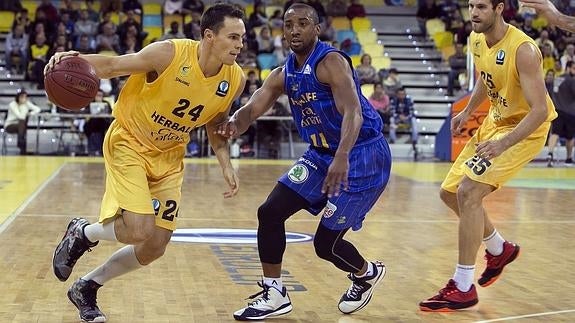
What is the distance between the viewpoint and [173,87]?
5.75 meters

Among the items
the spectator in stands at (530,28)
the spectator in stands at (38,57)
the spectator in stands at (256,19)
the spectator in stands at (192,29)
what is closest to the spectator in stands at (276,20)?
the spectator in stands at (256,19)

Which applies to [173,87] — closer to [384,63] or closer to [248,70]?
[248,70]

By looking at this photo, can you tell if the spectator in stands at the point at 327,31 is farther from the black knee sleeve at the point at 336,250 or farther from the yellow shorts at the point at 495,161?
the black knee sleeve at the point at 336,250

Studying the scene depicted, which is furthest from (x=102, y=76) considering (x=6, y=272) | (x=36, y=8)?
(x=36, y=8)

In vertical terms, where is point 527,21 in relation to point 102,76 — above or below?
below

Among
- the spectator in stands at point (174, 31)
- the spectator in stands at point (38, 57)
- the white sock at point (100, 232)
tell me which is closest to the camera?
the white sock at point (100, 232)

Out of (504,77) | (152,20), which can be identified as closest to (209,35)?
(504,77)

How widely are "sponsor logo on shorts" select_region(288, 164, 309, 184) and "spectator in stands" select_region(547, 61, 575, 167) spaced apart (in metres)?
14.9

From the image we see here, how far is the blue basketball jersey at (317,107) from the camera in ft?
19.2

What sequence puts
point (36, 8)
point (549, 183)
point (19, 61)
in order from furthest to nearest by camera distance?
point (36, 8) < point (19, 61) < point (549, 183)

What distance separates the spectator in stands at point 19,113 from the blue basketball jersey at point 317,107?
49.3ft

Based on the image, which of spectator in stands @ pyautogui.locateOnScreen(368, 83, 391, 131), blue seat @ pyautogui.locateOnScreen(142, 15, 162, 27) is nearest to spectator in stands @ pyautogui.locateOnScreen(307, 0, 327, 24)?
spectator in stands @ pyautogui.locateOnScreen(368, 83, 391, 131)

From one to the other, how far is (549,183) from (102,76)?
38.4 ft

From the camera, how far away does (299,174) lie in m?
5.95
